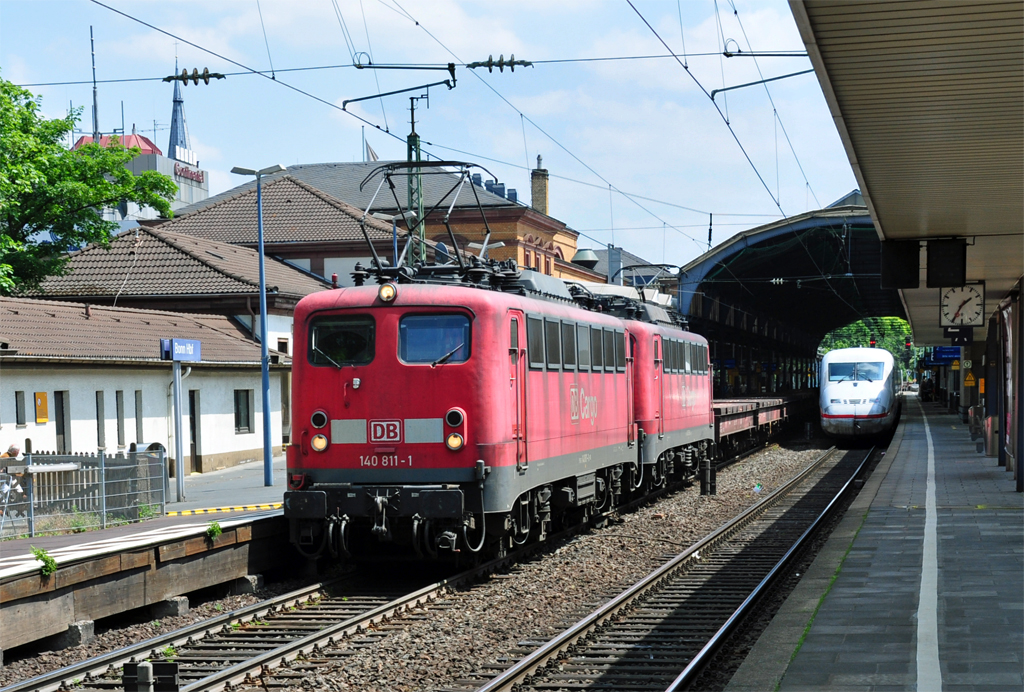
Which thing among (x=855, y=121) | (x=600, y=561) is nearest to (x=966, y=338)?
(x=600, y=561)

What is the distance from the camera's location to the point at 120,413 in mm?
25547

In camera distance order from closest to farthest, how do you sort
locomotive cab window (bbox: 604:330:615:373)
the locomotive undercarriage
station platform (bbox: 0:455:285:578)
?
1. station platform (bbox: 0:455:285:578)
2. the locomotive undercarriage
3. locomotive cab window (bbox: 604:330:615:373)

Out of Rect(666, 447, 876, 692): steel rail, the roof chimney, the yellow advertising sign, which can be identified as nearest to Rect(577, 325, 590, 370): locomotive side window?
Answer: Rect(666, 447, 876, 692): steel rail

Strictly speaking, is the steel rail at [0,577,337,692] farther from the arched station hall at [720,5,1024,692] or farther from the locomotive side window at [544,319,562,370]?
the arched station hall at [720,5,1024,692]

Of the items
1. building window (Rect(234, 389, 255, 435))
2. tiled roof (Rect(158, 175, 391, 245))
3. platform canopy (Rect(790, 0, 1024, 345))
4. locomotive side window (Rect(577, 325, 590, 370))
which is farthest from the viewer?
tiled roof (Rect(158, 175, 391, 245))

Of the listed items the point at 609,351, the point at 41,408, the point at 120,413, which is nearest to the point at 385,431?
the point at 609,351

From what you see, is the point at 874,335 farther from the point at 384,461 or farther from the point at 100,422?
the point at 384,461

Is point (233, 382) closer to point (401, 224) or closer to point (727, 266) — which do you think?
point (727, 266)

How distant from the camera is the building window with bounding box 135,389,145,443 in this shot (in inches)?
1026

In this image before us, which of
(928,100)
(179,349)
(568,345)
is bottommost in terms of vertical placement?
(568,345)

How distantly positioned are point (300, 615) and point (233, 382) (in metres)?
20.2

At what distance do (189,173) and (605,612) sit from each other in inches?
4215

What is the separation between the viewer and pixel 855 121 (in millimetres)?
8820

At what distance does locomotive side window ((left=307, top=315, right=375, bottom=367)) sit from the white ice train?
26.7 metres
